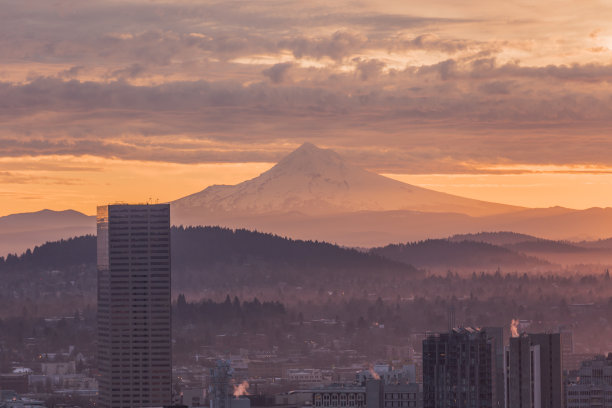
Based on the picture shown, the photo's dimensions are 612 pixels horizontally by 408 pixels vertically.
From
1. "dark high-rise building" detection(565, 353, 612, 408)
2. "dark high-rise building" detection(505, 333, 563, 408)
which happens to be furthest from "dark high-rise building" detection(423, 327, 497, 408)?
"dark high-rise building" detection(565, 353, 612, 408)

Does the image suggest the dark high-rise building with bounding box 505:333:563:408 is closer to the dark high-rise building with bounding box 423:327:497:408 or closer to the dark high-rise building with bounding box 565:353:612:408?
the dark high-rise building with bounding box 565:353:612:408

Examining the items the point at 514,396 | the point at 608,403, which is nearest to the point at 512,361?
the point at 514,396

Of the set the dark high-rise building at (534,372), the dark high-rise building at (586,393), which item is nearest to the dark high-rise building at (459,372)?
the dark high-rise building at (534,372)

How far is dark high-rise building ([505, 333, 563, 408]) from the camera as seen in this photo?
5891 inches

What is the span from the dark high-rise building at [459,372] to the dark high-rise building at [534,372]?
173 inches

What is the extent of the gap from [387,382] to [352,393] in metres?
9.66

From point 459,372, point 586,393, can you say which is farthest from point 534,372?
point 586,393

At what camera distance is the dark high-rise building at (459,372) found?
139 m

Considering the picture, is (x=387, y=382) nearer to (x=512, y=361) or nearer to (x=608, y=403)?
(x=608, y=403)

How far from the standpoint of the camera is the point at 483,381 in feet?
460

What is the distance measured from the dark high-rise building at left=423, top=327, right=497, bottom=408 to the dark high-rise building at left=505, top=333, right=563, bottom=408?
173 inches

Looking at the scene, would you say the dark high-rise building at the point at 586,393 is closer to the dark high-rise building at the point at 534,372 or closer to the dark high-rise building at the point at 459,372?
the dark high-rise building at the point at 534,372

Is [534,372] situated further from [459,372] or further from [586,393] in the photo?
[586,393]

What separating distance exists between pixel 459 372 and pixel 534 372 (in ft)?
74.2
